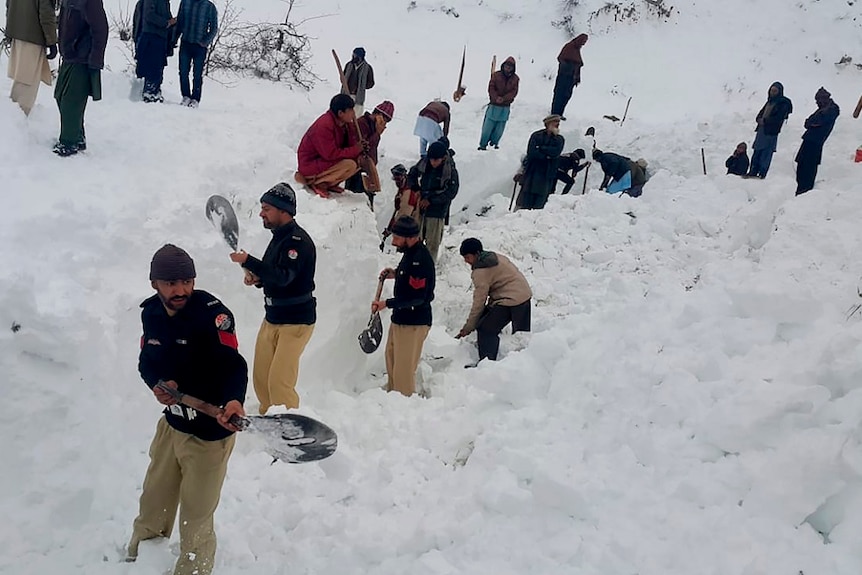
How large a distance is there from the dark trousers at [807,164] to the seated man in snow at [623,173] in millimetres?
2506

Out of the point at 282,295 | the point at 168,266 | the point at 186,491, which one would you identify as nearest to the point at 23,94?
the point at 282,295

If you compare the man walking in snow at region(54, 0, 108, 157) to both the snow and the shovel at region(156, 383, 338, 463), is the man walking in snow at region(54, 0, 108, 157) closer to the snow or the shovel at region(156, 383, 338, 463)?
the snow

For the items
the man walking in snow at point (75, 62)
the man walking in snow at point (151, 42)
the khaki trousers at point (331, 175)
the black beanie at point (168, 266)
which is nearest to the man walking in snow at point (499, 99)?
the khaki trousers at point (331, 175)

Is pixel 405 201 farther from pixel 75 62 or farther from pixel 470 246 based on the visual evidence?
pixel 75 62

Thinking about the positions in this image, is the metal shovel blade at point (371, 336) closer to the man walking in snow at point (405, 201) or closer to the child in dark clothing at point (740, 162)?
the man walking in snow at point (405, 201)

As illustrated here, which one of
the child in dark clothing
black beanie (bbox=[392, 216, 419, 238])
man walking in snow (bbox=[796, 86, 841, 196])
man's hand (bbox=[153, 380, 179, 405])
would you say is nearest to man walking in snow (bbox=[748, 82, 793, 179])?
the child in dark clothing

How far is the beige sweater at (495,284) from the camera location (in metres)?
6.47

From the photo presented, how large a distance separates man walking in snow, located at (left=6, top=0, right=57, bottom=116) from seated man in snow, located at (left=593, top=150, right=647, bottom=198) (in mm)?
8308

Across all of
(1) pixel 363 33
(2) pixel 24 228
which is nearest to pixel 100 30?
(2) pixel 24 228

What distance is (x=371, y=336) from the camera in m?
6.20

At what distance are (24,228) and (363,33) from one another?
16.0 m

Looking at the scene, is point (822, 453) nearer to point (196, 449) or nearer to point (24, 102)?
point (196, 449)

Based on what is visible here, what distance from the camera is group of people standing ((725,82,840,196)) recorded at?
33.6ft

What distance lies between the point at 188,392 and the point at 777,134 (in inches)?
448
